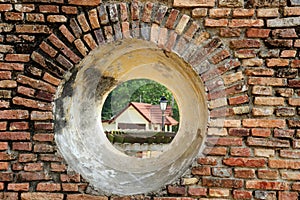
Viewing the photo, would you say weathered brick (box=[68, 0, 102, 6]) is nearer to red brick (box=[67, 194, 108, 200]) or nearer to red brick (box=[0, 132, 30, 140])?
red brick (box=[0, 132, 30, 140])

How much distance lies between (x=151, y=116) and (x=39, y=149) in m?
10.8

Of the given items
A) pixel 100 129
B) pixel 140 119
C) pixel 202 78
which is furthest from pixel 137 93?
pixel 202 78

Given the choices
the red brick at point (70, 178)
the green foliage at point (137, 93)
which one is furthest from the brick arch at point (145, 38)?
the green foliage at point (137, 93)

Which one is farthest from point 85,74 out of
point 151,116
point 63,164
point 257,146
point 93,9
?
point 151,116

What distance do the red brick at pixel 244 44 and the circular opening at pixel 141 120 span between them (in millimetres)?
2731

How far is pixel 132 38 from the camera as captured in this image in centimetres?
298

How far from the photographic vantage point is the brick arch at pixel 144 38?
2.92 meters

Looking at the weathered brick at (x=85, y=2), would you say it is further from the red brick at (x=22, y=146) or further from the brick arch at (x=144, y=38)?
the red brick at (x=22, y=146)

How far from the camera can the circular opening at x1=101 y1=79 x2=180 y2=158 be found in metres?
7.15

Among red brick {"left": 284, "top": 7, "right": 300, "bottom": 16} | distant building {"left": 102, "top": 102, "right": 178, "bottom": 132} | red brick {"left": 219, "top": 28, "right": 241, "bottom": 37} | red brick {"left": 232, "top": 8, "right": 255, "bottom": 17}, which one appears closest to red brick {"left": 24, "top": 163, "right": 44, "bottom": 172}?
red brick {"left": 219, "top": 28, "right": 241, "bottom": 37}

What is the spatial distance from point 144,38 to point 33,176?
1.35 m

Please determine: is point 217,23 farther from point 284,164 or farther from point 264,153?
point 284,164

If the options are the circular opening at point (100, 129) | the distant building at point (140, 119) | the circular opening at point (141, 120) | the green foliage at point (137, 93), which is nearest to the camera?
the circular opening at point (100, 129)

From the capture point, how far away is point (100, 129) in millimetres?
3988
